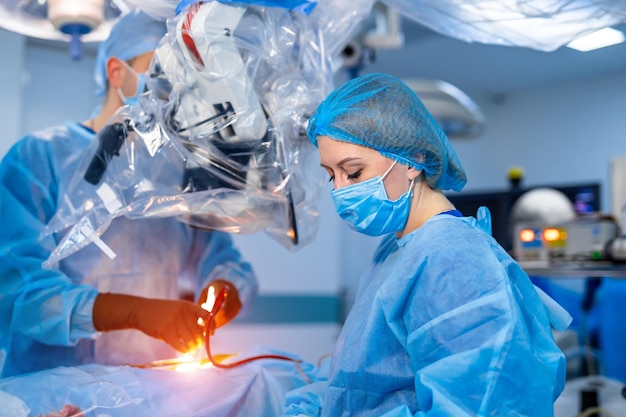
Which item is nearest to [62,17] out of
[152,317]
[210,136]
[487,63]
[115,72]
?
[115,72]

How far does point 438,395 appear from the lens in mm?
860

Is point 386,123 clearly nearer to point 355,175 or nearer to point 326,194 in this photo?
point 355,175

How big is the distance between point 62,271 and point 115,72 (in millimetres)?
497

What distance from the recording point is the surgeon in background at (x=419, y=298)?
0.87 metres

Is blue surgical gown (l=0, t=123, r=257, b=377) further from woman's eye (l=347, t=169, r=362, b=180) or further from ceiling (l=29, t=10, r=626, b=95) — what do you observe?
ceiling (l=29, t=10, r=626, b=95)

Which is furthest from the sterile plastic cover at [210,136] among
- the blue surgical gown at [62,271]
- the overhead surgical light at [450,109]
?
the overhead surgical light at [450,109]

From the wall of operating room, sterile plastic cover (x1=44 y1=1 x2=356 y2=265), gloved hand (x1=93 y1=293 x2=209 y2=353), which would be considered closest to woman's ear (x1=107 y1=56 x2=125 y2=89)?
sterile plastic cover (x1=44 y1=1 x2=356 y2=265)

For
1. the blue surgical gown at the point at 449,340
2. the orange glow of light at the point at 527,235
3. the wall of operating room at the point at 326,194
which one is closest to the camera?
the blue surgical gown at the point at 449,340

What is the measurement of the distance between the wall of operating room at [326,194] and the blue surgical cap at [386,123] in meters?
2.18

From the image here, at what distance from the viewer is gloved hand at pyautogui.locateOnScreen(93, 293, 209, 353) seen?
4.21ft

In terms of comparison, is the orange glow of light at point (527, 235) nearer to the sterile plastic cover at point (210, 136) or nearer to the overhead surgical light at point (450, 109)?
the overhead surgical light at point (450, 109)

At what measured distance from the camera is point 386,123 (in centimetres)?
106

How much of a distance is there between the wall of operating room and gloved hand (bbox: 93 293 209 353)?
5.90 ft

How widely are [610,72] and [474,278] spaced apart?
18.0 feet
